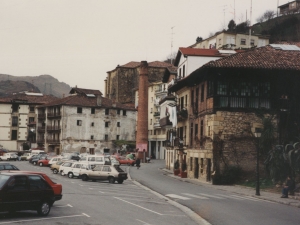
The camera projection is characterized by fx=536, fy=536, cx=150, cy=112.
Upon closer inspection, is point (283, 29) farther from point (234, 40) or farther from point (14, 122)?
point (14, 122)

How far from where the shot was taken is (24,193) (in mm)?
17672

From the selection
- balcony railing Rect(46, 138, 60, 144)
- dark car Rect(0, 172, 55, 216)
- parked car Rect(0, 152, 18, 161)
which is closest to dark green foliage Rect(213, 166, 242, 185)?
dark car Rect(0, 172, 55, 216)

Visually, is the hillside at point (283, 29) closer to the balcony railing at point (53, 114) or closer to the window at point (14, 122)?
the balcony railing at point (53, 114)

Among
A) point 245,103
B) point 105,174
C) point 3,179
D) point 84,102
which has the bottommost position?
point 105,174

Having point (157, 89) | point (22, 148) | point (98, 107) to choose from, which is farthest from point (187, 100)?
point (22, 148)

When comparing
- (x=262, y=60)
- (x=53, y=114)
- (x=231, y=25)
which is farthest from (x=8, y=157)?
(x=231, y=25)

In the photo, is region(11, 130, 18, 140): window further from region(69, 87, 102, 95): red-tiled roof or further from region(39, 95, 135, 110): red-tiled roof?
region(39, 95, 135, 110): red-tiled roof

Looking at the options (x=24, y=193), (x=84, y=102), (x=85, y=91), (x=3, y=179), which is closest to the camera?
(x=3, y=179)

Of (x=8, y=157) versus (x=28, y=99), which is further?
(x=28, y=99)

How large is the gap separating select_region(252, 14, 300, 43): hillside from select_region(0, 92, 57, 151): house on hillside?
53.8 meters

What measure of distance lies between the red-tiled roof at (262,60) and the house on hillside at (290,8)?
77073 mm

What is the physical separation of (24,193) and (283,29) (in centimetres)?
10188

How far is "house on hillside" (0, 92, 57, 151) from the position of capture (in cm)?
11794

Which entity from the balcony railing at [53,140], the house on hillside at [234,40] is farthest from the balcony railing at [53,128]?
the house on hillside at [234,40]
